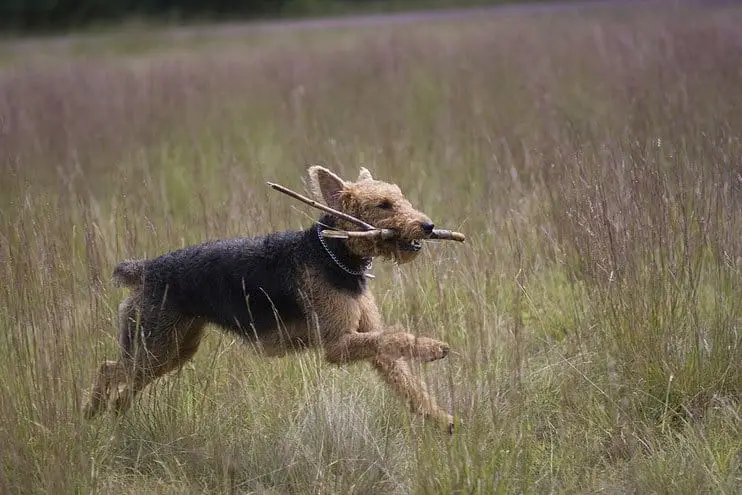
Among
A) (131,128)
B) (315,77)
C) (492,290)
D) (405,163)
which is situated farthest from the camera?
(315,77)

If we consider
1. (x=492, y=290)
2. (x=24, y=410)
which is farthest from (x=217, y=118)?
(x=24, y=410)

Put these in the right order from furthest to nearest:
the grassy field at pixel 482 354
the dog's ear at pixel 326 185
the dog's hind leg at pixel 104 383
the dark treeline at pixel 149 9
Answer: the dark treeline at pixel 149 9, the dog's hind leg at pixel 104 383, the dog's ear at pixel 326 185, the grassy field at pixel 482 354

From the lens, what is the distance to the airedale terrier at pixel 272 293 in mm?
3941

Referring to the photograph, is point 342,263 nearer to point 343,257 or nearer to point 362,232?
point 343,257

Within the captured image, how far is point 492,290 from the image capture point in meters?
4.74

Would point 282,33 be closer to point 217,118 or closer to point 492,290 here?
point 217,118

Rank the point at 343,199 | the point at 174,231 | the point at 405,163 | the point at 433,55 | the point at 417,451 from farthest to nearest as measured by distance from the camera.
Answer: the point at 433,55, the point at 405,163, the point at 174,231, the point at 343,199, the point at 417,451

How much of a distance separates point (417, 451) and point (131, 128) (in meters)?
6.28

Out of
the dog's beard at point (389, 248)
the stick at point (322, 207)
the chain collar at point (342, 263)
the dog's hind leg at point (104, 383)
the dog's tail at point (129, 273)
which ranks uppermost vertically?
the stick at point (322, 207)

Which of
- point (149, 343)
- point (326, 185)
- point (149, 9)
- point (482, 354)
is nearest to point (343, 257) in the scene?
point (326, 185)

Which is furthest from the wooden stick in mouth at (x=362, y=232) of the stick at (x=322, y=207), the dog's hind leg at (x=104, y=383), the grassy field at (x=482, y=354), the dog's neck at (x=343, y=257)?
the dog's hind leg at (x=104, y=383)

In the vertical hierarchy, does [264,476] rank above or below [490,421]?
below

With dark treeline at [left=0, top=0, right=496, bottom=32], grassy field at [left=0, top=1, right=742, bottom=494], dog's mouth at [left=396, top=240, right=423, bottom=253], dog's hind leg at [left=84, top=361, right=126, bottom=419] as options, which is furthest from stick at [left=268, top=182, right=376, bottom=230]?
dark treeline at [left=0, top=0, right=496, bottom=32]

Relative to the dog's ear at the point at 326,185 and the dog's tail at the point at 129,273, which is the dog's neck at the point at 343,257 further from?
the dog's tail at the point at 129,273
